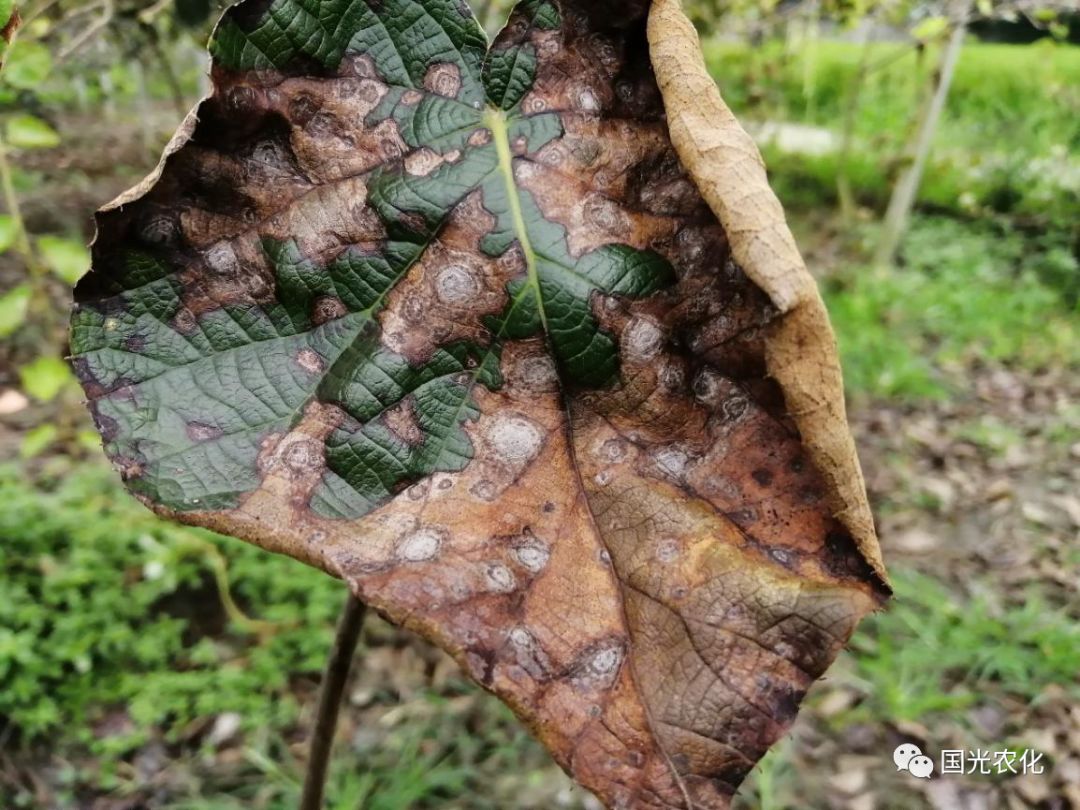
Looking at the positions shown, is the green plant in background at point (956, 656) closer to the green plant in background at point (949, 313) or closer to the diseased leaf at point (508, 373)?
the green plant in background at point (949, 313)

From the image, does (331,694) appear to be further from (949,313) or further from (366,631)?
(949,313)

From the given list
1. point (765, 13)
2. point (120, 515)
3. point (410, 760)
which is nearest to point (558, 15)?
point (410, 760)

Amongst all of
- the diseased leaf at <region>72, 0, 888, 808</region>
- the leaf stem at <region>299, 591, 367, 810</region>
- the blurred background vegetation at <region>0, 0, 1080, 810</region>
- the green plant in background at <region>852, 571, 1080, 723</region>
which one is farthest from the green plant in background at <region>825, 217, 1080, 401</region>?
the diseased leaf at <region>72, 0, 888, 808</region>

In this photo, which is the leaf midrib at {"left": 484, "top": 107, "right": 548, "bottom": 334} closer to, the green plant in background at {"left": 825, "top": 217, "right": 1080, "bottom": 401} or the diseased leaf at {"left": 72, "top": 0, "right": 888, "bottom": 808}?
the diseased leaf at {"left": 72, "top": 0, "right": 888, "bottom": 808}

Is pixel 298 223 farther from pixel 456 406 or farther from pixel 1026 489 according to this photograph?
pixel 1026 489

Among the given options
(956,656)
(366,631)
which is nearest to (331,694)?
(366,631)

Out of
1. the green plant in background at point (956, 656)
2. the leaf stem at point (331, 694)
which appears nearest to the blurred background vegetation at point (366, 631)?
the green plant in background at point (956, 656)
